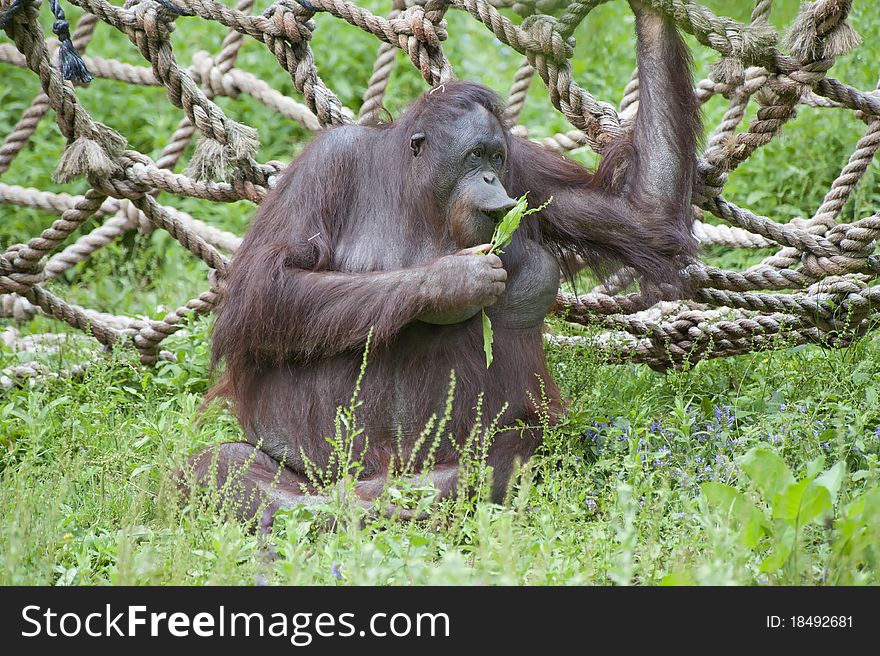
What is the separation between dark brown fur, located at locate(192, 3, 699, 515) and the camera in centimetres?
352

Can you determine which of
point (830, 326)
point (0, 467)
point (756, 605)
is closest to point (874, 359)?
point (830, 326)

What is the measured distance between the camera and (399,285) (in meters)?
3.46

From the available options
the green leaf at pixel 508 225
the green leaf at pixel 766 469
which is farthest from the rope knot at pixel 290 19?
the green leaf at pixel 766 469

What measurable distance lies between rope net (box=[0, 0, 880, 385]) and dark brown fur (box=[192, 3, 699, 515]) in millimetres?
252

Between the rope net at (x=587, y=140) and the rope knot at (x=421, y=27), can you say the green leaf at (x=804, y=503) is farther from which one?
the rope knot at (x=421, y=27)

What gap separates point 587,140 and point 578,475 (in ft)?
5.53

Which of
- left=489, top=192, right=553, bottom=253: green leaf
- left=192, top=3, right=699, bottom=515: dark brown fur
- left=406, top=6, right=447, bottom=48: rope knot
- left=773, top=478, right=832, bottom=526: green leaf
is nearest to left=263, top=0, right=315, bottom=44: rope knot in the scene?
Result: left=406, top=6, right=447, bottom=48: rope knot

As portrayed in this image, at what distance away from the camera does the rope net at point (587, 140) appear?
3789mm

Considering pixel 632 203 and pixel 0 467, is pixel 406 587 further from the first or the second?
pixel 0 467

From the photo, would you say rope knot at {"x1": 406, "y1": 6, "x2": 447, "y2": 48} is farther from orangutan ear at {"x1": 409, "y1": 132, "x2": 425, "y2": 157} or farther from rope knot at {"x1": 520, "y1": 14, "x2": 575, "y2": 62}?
orangutan ear at {"x1": 409, "y1": 132, "x2": 425, "y2": 157}

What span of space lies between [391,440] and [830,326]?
1.85 metres

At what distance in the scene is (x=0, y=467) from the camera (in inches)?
169

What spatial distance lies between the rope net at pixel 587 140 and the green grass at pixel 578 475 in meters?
0.18

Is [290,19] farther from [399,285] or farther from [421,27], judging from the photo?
[399,285]
